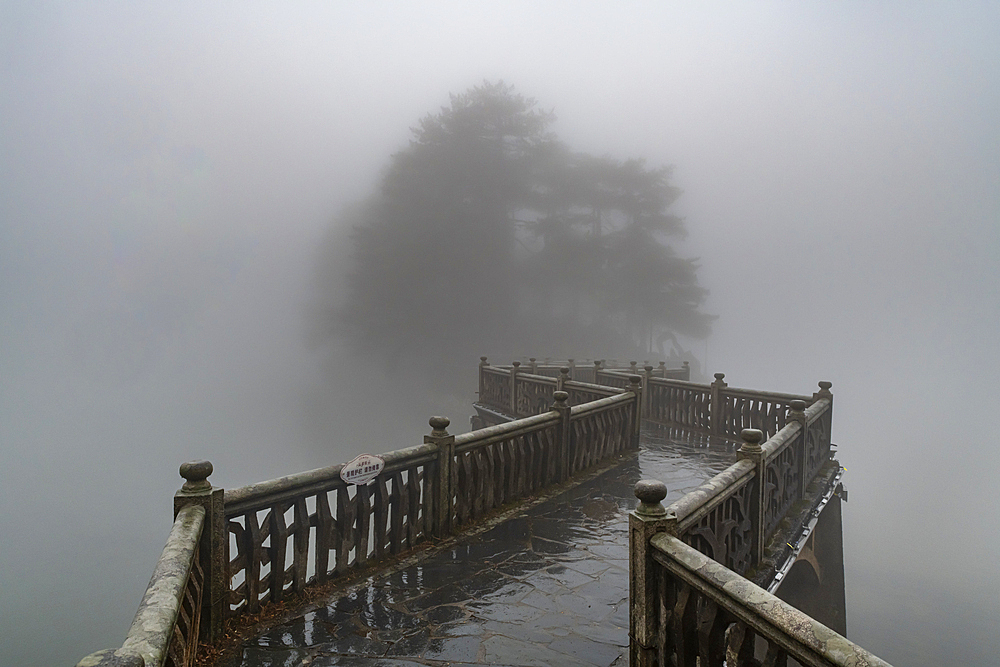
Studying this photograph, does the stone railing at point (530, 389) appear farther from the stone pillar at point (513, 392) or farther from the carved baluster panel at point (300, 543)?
the carved baluster panel at point (300, 543)

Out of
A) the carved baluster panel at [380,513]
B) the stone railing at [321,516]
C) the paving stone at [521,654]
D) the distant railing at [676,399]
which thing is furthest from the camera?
the distant railing at [676,399]

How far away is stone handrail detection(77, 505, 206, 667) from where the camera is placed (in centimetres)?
179

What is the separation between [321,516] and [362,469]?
551mm

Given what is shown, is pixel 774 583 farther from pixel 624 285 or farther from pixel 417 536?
pixel 624 285

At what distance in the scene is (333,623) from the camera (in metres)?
4.16

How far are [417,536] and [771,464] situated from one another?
404 centimetres

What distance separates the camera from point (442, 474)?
5.68 m

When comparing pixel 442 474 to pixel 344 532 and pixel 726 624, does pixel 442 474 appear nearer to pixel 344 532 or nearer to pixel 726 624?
pixel 344 532

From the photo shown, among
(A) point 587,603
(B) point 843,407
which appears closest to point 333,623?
(A) point 587,603

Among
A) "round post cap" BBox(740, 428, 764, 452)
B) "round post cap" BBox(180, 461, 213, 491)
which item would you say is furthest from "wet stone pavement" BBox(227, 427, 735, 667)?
"round post cap" BBox(740, 428, 764, 452)

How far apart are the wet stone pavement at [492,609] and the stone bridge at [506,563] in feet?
0.06

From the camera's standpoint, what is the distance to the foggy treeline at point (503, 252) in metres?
40.8

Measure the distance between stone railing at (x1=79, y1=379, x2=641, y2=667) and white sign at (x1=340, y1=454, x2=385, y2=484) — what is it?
0.21ft

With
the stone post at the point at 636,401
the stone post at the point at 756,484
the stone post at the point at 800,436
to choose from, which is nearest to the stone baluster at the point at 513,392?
the stone post at the point at 636,401
